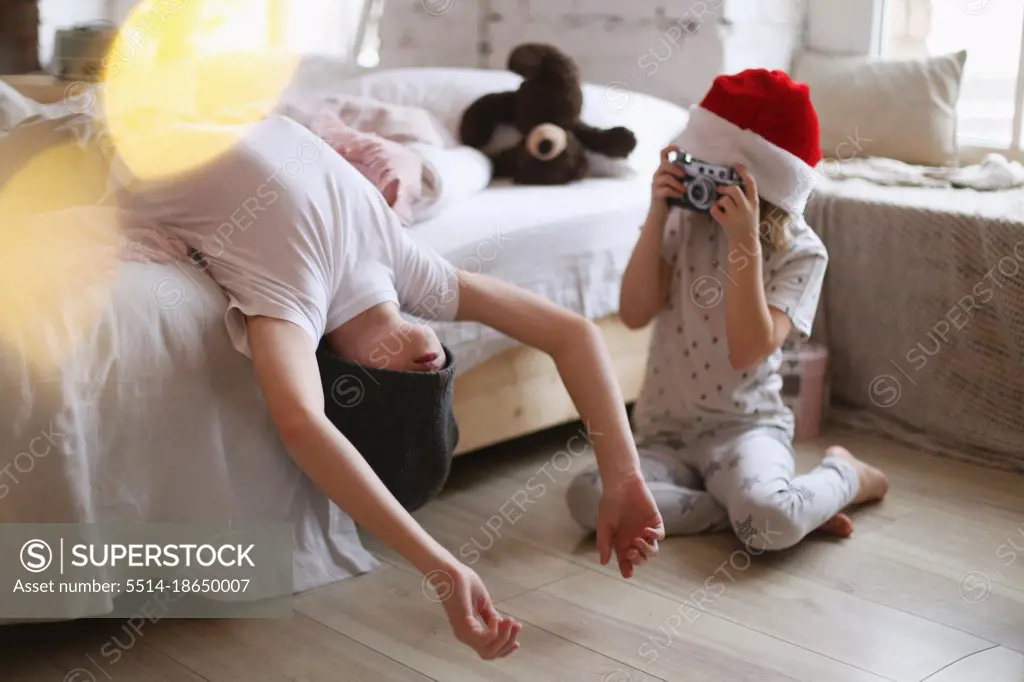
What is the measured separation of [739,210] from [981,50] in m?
1.34

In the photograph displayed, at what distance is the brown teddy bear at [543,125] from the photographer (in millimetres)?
Result: 2201

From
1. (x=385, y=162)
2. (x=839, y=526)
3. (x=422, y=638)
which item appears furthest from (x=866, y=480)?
(x=385, y=162)

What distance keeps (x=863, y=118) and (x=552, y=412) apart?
1.18m

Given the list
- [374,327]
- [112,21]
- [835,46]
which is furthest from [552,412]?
[835,46]

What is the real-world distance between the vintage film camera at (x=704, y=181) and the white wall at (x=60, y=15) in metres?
1.29

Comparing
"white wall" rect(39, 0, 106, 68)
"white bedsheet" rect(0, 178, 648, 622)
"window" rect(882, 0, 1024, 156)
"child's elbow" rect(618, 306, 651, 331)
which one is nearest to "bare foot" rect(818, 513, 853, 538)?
"child's elbow" rect(618, 306, 651, 331)

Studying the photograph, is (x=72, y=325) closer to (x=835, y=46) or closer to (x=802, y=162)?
(x=802, y=162)

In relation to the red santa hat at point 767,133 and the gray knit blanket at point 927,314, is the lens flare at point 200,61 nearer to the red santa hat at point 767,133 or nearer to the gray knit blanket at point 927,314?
the red santa hat at point 767,133

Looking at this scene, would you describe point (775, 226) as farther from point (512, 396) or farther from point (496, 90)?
point (496, 90)

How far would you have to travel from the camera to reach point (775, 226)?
1700 mm

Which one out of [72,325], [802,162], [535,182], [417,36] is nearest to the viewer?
[72,325]

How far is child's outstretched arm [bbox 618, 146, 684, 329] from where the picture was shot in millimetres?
1692

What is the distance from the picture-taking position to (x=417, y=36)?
112 inches

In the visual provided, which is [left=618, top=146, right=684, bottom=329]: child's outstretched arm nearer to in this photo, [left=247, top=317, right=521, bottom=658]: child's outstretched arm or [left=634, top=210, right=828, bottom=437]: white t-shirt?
[left=634, top=210, right=828, bottom=437]: white t-shirt
